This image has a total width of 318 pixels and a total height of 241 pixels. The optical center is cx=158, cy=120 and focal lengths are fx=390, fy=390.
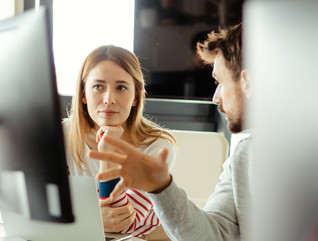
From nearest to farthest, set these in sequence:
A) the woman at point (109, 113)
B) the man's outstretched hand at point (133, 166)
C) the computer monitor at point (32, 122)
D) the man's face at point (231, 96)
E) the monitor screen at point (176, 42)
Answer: the computer monitor at point (32, 122), the man's outstretched hand at point (133, 166), the man's face at point (231, 96), the woman at point (109, 113), the monitor screen at point (176, 42)

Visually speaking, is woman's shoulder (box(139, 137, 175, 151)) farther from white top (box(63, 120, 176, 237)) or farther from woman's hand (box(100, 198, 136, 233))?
woman's hand (box(100, 198, 136, 233))

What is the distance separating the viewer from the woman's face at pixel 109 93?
1303mm

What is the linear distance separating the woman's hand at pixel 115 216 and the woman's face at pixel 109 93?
46 centimetres

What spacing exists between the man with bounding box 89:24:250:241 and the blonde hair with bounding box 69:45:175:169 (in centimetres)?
36

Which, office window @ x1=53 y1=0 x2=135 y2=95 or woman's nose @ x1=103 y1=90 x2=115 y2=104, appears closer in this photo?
woman's nose @ x1=103 y1=90 x2=115 y2=104

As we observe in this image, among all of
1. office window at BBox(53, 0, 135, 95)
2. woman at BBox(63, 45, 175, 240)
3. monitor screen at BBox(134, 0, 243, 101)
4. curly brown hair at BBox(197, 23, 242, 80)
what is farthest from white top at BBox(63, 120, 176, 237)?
office window at BBox(53, 0, 135, 95)

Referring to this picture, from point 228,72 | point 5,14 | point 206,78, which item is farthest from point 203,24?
point 228,72

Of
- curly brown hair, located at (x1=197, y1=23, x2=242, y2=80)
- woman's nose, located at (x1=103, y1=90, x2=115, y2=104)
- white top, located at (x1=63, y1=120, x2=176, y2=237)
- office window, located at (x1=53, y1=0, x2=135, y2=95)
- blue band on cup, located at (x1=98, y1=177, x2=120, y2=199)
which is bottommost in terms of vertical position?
white top, located at (x1=63, y1=120, x2=176, y2=237)

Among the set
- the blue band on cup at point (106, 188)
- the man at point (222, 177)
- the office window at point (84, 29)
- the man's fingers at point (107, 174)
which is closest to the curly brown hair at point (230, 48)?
the man at point (222, 177)

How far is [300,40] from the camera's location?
0.83 feet

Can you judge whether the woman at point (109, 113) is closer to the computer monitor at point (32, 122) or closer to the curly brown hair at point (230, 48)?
the curly brown hair at point (230, 48)

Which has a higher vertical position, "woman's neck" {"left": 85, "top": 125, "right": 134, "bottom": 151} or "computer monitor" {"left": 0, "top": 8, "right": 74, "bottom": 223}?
"computer monitor" {"left": 0, "top": 8, "right": 74, "bottom": 223}

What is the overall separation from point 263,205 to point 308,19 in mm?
127

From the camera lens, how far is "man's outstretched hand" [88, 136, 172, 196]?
1.81ft
